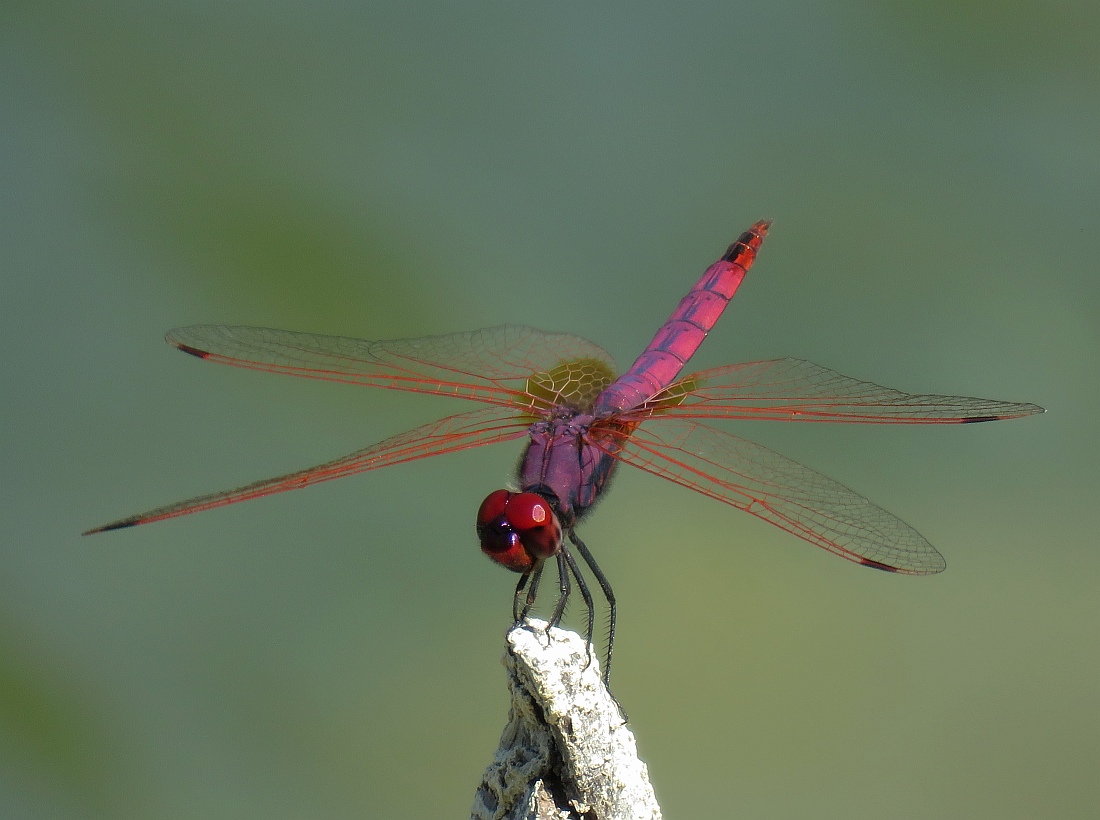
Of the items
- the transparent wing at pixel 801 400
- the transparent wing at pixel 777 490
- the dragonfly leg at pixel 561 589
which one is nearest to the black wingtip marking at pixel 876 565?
the transparent wing at pixel 777 490

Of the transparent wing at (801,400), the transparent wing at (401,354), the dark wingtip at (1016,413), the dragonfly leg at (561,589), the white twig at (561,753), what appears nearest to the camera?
the white twig at (561,753)

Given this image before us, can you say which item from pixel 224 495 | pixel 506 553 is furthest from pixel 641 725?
pixel 224 495

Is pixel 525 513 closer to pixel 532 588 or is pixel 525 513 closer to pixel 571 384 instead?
pixel 532 588

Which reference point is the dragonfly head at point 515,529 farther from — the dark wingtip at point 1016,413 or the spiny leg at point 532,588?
the dark wingtip at point 1016,413

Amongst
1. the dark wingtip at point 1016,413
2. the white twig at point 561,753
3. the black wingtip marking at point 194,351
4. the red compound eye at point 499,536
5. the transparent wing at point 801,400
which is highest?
the dark wingtip at point 1016,413

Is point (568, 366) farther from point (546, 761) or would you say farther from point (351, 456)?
point (546, 761)

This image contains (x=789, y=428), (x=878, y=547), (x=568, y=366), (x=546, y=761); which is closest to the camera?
(x=546, y=761)

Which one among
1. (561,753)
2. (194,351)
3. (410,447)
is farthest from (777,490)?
(194,351)
